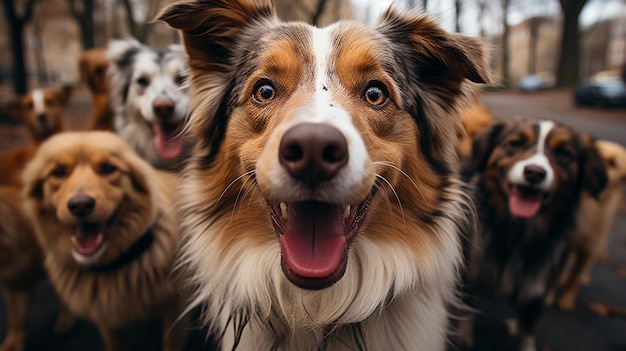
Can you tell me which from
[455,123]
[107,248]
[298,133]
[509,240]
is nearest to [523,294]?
[509,240]

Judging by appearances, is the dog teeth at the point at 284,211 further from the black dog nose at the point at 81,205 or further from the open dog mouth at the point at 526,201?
the open dog mouth at the point at 526,201

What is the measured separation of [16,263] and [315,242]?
2917 millimetres

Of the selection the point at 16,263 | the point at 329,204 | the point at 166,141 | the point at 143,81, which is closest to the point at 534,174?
the point at 329,204

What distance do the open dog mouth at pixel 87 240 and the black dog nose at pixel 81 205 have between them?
8.4 inches

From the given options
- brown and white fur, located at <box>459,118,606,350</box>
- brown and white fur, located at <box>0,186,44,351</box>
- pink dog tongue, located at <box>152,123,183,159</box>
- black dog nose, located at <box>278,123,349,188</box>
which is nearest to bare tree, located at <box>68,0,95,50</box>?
pink dog tongue, located at <box>152,123,183,159</box>

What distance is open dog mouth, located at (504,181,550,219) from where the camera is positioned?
3.06m

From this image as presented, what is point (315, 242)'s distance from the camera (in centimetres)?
180

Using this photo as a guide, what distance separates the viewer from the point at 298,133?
1.48 m

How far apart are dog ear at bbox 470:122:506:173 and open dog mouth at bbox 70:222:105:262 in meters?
3.08

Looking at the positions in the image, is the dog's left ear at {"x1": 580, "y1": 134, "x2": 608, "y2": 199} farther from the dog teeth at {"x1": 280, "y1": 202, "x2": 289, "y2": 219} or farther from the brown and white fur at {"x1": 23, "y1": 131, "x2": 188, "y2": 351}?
the brown and white fur at {"x1": 23, "y1": 131, "x2": 188, "y2": 351}

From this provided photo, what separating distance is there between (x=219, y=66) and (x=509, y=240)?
2661 mm

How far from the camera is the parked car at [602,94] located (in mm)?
19812

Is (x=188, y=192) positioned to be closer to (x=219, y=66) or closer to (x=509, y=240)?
(x=219, y=66)

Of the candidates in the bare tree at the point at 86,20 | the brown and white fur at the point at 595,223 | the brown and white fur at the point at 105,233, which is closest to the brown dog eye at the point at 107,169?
the brown and white fur at the point at 105,233
